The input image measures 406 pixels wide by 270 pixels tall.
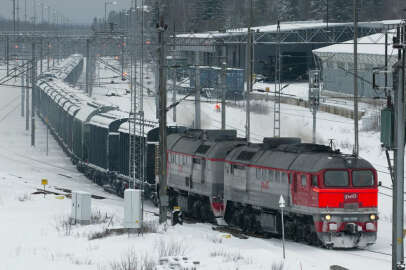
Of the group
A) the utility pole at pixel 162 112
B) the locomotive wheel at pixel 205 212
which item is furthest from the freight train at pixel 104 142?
the locomotive wheel at pixel 205 212

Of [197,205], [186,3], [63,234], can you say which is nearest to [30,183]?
[197,205]

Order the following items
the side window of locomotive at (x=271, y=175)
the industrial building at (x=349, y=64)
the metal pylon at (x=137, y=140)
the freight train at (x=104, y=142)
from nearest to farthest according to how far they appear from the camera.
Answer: the side window of locomotive at (x=271, y=175)
the metal pylon at (x=137, y=140)
the freight train at (x=104, y=142)
the industrial building at (x=349, y=64)

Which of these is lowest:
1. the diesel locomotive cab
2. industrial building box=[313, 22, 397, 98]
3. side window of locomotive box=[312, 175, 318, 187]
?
the diesel locomotive cab

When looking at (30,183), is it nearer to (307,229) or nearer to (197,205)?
(197,205)

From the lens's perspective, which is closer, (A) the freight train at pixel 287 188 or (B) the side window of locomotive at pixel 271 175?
(A) the freight train at pixel 287 188

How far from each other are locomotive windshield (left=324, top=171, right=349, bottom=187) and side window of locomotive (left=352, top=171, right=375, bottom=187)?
300 mm

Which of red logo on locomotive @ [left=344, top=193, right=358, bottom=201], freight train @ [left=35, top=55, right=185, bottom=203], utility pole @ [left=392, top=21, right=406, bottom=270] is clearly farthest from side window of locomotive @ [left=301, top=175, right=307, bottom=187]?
freight train @ [left=35, top=55, right=185, bottom=203]

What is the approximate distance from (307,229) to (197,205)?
28.0 feet

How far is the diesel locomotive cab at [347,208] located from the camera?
26.7 metres

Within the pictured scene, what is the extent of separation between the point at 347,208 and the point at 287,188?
7.39ft

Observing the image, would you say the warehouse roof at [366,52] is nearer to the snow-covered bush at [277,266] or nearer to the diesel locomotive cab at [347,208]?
the diesel locomotive cab at [347,208]

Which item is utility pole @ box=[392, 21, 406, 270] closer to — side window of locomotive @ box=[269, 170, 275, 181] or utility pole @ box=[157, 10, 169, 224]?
side window of locomotive @ box=[269, 170, 275, 181]

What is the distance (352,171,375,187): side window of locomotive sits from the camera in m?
27.4

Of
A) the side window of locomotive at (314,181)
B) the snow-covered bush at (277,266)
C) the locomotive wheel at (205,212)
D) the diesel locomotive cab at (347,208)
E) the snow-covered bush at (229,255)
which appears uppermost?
the side window of locomotive at (314,181)
